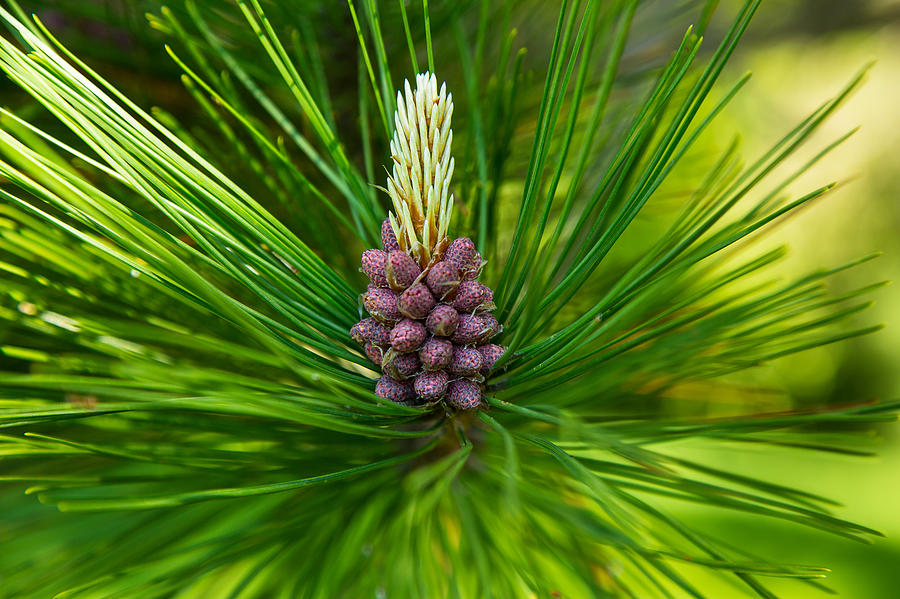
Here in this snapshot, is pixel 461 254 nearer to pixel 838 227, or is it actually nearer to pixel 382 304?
pixel 382 304

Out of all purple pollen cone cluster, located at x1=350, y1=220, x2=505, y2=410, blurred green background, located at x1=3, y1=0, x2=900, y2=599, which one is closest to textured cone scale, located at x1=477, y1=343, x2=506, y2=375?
purple pollen cone cluster, located at x1=350, y1=220, x2=505, y2=410

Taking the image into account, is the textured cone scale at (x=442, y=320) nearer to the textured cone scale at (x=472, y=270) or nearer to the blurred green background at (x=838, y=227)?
the textured cone scale at (x=472, y=270)

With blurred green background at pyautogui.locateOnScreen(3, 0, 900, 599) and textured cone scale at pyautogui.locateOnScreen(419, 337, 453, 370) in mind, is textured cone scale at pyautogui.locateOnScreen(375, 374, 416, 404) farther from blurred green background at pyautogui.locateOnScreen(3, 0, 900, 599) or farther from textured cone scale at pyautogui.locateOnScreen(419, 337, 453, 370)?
blurred green background at pyautogui.locateOnScreen(3, 0, 900, 599)

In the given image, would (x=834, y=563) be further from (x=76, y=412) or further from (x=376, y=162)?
(x=76, y=412)

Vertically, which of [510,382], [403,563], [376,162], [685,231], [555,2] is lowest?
[403,563]

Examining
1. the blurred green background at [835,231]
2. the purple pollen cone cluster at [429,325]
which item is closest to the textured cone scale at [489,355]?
the purple pollen cone cluster at [429,325]

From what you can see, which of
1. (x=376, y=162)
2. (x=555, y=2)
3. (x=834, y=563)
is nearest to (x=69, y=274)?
(x=376, y=162)
